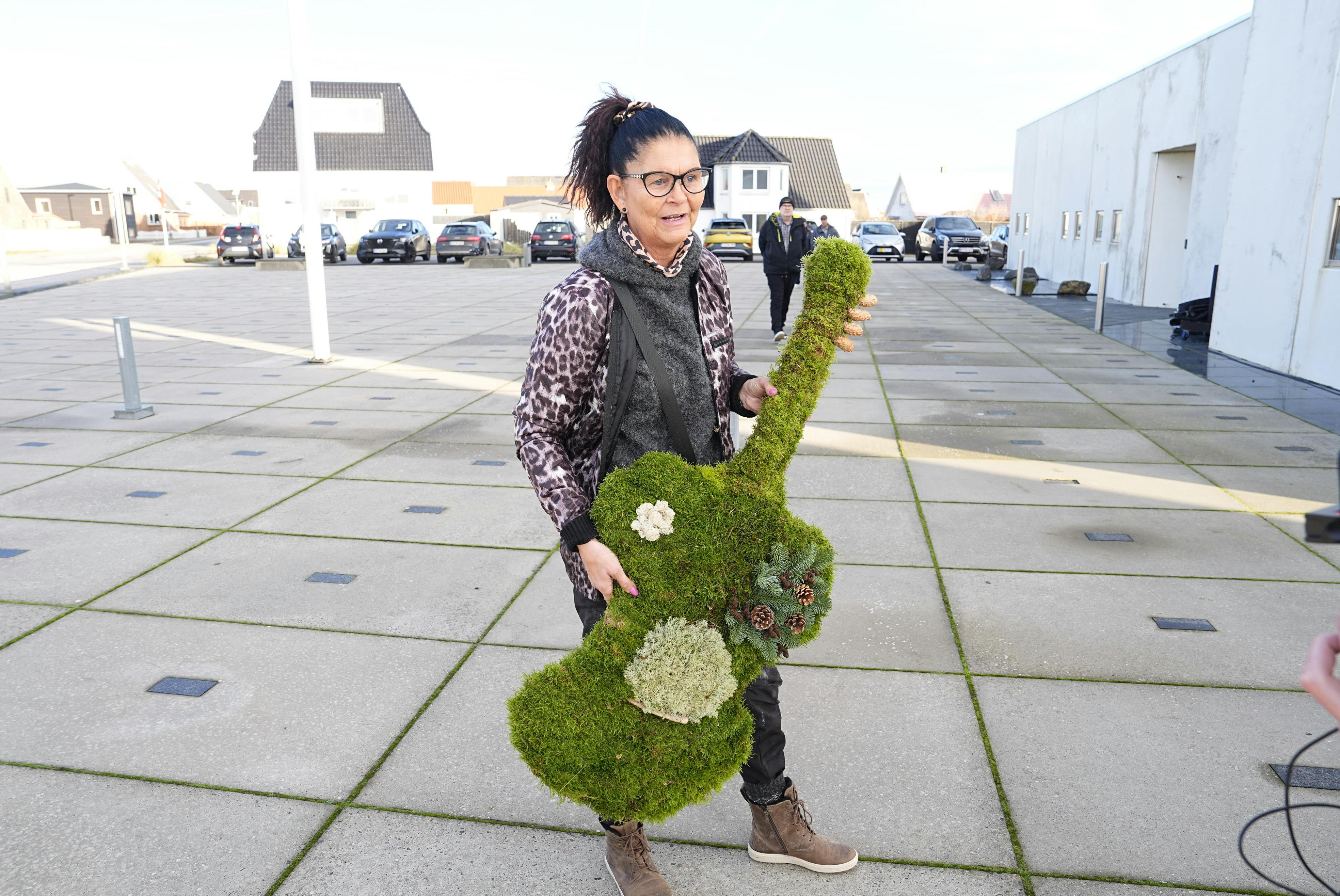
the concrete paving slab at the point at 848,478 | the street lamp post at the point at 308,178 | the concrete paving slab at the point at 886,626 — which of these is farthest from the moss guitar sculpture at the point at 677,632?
the street lamp post at the point at 308,178

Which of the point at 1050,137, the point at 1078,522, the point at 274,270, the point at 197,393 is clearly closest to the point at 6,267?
the point at 274,270

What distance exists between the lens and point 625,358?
2371 mm

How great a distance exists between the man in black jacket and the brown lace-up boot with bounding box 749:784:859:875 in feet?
35.1

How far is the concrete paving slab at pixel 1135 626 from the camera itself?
3879 mm

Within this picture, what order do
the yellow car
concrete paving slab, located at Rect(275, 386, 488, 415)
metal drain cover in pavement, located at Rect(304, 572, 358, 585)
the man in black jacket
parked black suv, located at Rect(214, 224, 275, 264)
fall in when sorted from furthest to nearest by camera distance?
the yellow car, parked black suv, located at Rect(214, 224, 275, 264), the man in black jacket, concrete paving slab, located at Rect(275, 386, 488, 415), metal drain cover in pavement, located at Rect(304, 572, 358, 585)

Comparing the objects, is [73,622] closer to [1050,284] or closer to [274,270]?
[1050,284]

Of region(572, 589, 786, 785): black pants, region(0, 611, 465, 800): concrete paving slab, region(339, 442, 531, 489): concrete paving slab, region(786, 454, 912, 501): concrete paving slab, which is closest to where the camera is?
region(572, 589, 786, 785): black pants

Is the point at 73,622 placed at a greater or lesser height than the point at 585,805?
lesser

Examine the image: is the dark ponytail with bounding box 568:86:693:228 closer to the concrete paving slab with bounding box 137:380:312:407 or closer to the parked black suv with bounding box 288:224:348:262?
the concrete paving slab with bounding box 137:380:312:407

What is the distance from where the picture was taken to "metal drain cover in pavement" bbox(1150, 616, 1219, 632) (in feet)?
13.9

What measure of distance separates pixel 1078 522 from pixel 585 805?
428cm

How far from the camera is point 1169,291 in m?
18.8

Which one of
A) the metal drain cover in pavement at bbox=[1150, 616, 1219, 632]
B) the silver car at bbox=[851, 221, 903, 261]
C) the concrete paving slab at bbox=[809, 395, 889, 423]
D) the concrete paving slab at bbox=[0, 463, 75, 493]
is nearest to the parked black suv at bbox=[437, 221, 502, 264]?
the silver car at bbox=[851, 221, 903, 261]

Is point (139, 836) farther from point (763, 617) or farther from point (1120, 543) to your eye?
point (1120, 543)
